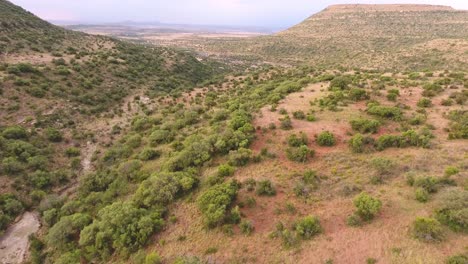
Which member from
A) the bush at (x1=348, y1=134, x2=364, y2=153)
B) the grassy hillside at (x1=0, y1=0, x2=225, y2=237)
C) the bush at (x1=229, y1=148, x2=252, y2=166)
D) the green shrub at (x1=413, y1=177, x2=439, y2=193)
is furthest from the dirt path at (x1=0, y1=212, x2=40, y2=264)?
the green shrub at (x1=413, y1=177, x2=439, y2=193)

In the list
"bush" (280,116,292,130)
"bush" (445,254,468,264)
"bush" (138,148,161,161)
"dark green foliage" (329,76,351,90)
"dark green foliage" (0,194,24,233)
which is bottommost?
"dark green foliage" (0,194,24,233)

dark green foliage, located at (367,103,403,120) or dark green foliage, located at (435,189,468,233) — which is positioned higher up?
dark green foliage, located at (367,103,403,120)

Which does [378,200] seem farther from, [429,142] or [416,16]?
[416,16]

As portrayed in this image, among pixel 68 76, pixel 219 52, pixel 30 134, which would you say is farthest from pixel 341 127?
pixel 219 52

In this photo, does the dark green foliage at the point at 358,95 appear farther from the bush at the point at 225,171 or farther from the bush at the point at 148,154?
the bush at the point at 148,154

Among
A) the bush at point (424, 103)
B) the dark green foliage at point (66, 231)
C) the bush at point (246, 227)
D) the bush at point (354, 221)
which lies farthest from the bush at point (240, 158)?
the bush at point (424, 103)

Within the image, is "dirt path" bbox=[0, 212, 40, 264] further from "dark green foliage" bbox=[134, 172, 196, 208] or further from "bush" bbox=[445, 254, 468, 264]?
"bush" bbox=[445, 254, 468, 264]

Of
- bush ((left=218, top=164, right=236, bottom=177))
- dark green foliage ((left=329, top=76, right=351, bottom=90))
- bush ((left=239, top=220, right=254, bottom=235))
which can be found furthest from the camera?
dark green foliage ((left=329, top=76, right=351, bottom=90))
